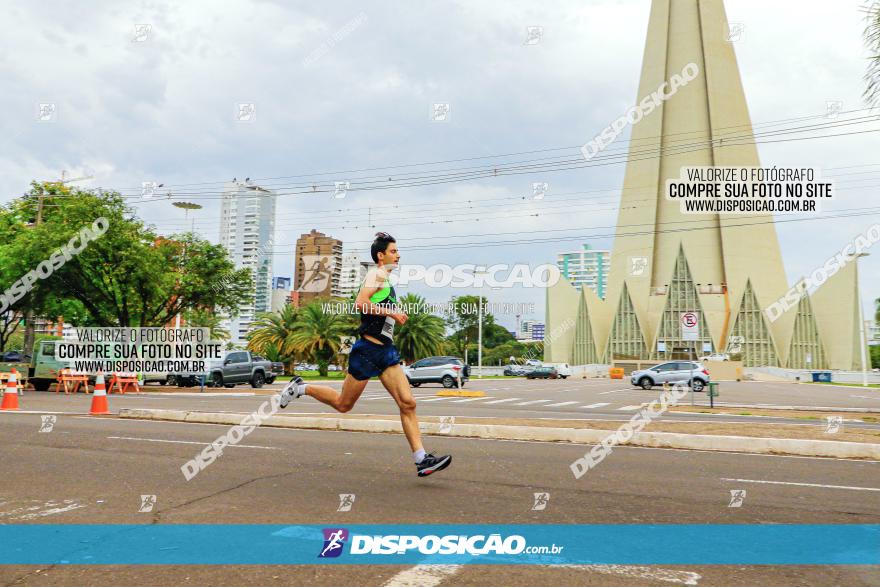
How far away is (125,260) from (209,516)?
27730mm

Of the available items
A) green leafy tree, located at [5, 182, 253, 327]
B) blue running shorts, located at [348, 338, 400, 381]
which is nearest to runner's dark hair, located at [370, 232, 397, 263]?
blue running shorts, located at [348, 338, 400, 381]

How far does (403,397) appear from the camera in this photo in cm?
588

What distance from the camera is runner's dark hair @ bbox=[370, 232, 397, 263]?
20.0 feet

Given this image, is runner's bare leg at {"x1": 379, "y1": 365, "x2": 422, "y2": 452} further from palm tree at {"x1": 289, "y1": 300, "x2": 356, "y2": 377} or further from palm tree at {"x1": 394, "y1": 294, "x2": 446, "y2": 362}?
palm tree at {"x1": 394, "y1": 294, "x2": 446, "y2": 362}

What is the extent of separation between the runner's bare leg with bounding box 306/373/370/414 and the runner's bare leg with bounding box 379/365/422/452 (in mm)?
286

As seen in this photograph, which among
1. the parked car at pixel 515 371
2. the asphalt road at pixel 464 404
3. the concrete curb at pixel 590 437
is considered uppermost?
the concrete curb at pixel 590 437

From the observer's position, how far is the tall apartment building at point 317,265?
2399 inches

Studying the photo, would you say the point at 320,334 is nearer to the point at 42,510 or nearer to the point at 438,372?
the point at 438,372

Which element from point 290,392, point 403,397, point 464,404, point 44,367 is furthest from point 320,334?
point 403,397

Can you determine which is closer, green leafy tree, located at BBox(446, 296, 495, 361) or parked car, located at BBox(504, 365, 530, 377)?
parked car, located at BBox(504, 365, 530, 377)

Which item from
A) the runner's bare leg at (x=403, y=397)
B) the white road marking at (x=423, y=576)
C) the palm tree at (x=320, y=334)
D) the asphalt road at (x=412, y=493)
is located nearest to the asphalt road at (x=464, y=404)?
the asphalt road at (x=412, y=493)

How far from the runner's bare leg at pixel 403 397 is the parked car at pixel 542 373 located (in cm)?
5819

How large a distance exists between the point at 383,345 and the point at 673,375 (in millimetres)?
33296

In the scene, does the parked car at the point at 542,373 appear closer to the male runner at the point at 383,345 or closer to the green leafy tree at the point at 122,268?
the green leafy tree at the point at 122,268
